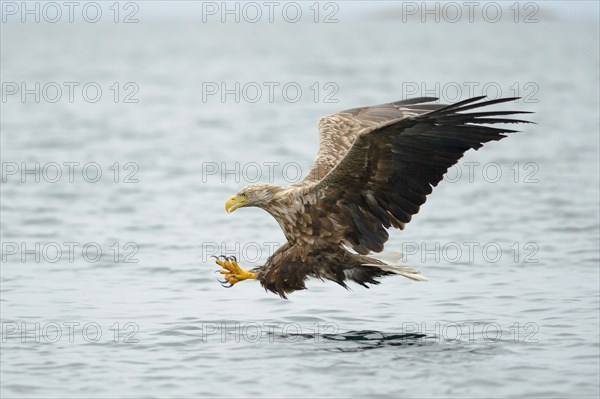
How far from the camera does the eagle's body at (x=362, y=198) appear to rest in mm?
9742

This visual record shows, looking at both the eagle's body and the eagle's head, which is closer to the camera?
the eagle's body

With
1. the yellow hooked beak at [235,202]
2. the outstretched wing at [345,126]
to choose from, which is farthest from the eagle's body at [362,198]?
the outstretched wing at [345,126]

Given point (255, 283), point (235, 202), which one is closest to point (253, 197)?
point (235, 202)

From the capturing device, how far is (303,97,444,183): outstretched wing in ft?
37.8

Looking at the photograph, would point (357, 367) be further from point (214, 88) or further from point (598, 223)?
point (214, 88)

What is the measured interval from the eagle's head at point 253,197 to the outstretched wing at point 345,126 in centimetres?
51

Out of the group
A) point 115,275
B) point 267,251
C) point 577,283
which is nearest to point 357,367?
point 577,283

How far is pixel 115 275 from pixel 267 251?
89.0 inches

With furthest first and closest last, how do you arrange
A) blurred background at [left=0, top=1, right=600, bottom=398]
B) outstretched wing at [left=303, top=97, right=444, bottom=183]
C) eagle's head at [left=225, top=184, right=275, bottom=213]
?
outstretched wing at [left=303, top=97, right=444, bottom=183]
eagle's head at [left=225, top=184, right=275, bottom=213]
blurred background at [left=0, top=1, right=600, bottom=398]

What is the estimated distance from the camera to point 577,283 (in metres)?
12.7

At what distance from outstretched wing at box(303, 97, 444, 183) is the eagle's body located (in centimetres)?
32

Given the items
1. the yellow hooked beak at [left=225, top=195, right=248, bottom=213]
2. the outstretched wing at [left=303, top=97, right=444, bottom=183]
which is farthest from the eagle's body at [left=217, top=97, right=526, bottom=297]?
the outstretched wing at [left=303, top=97, right=444, bottom=183]

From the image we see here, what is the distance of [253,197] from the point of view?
10641 mm

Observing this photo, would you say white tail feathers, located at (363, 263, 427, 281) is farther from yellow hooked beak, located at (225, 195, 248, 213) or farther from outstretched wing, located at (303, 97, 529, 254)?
yellow hooked beak, located at (225, 195, 248, 213)
